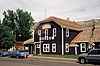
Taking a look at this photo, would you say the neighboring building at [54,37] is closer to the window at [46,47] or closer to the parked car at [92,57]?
the window at [46,47]

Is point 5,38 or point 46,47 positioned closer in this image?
point 46,47

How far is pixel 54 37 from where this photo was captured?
43969 mm

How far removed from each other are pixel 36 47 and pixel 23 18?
1795 cm

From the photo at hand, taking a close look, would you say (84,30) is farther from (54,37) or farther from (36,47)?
(36,47)

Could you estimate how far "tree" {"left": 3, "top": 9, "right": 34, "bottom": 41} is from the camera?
205 feet

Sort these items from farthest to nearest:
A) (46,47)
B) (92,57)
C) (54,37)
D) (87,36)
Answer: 1. (46,47)
2. (54,37)
3. (87,36)
4. (92,57)

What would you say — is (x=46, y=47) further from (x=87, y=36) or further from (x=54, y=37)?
(x=87, y=36)

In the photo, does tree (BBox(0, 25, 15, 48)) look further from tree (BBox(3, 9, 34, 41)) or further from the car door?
the car door

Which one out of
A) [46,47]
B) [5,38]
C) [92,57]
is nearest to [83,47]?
[46,47]

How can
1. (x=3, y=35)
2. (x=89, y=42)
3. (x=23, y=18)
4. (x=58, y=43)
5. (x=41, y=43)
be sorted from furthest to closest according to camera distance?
(x=23, y=18) → (x=3, y=35) → (x=41, y=43) → (x=58, y=43) → (x=89, y=42)

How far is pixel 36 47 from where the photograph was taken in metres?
47.3

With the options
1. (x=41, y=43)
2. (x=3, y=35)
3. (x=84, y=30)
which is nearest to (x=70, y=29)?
(x=84, y=30)

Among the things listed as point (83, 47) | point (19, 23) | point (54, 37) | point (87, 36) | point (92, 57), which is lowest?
point (92, 57)

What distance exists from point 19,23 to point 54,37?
21586mm
